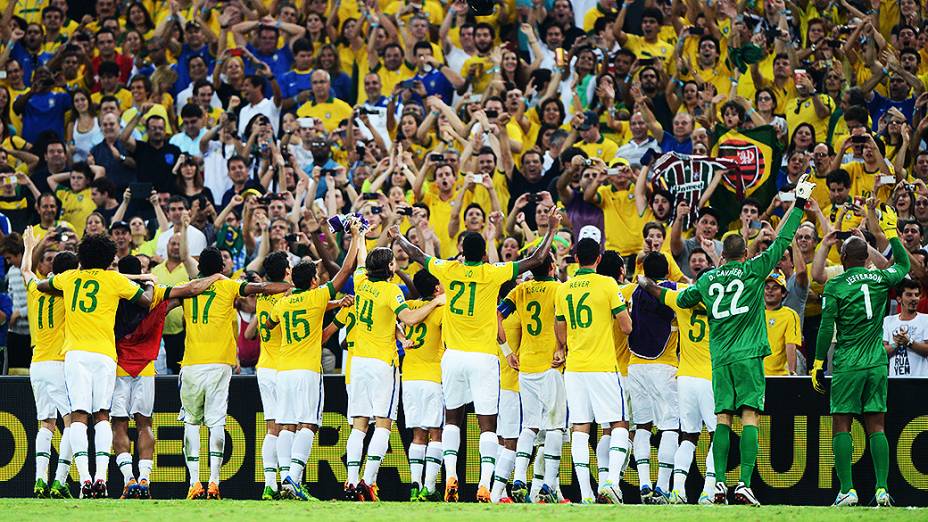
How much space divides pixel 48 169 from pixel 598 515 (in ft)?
41.5

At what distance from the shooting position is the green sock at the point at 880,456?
1264 centimetres

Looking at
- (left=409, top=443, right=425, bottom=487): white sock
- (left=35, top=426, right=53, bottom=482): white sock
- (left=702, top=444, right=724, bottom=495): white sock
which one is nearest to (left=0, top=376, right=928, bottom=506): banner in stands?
(left=702, top=444, right=724, bottom=495): white sock

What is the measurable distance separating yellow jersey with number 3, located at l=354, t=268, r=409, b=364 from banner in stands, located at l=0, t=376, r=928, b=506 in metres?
1.33

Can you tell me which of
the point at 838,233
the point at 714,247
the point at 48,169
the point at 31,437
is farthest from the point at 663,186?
the point at 48,169

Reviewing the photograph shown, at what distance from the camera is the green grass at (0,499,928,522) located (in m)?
11.1

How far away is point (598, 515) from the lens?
445 inches

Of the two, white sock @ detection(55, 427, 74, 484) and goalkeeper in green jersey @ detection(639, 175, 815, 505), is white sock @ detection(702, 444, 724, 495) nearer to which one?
goalkeeper in green jersey @ detection(639, 175, 815, 505)

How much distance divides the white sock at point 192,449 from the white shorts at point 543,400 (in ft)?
11.1

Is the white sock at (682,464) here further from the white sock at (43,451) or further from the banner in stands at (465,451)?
the white sock at (43,451)

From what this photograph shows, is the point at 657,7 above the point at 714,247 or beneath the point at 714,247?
above

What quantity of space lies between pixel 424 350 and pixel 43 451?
155 inches

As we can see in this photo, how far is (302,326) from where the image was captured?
1410 cm

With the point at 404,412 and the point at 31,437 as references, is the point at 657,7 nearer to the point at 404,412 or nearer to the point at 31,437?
the point at 404,412

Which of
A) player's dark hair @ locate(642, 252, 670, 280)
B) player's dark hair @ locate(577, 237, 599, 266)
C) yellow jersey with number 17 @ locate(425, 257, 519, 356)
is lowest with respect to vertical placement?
yellow jersey with number 17 @ locate(425, 257, 519, 356)
